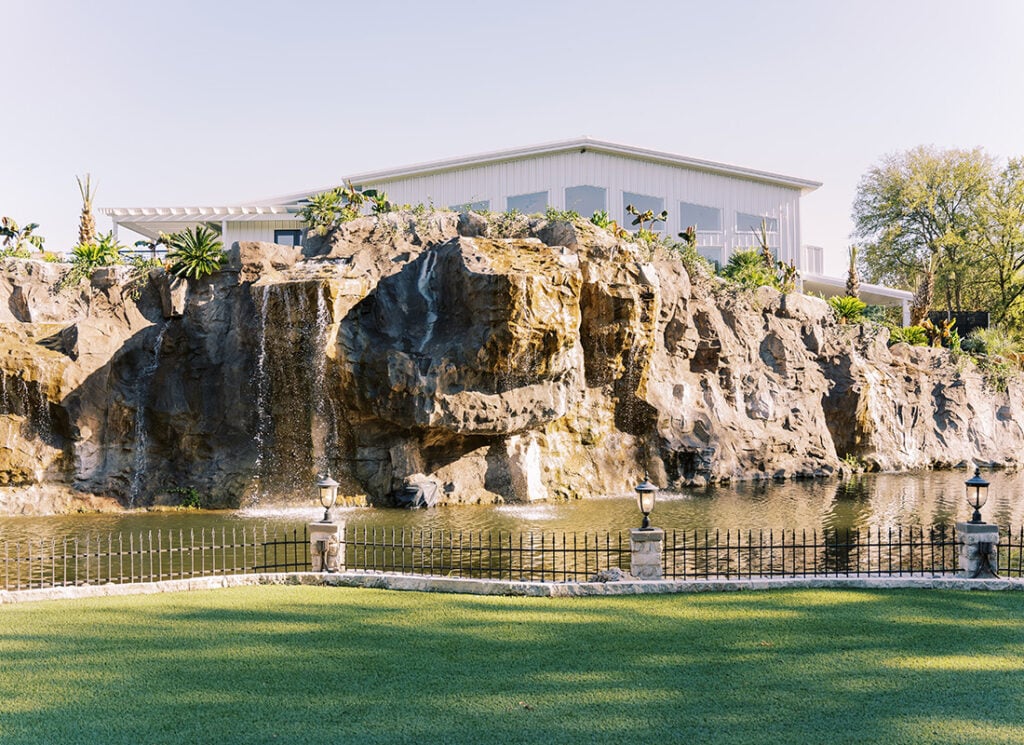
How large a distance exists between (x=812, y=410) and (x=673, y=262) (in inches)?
334

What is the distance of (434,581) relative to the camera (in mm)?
11359

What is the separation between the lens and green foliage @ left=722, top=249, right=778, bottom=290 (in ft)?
117

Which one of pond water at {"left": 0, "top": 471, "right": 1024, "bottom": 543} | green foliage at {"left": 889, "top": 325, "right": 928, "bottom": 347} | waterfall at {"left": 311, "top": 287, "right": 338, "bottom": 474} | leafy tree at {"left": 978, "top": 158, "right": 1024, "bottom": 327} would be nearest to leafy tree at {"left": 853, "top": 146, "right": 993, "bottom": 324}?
leafy tree at {"left": 978, "top": 158, "right": 1024, "bottom": 327}

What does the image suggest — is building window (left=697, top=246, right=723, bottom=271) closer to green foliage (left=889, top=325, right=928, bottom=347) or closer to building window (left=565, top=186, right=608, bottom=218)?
building window (left=565, top=186, right=608, bottom=218)

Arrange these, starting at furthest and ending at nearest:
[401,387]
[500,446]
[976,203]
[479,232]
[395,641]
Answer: [976,203] → [479,232] → [500,446] → [401,387] → [395,641]

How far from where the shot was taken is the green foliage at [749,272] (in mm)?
35688

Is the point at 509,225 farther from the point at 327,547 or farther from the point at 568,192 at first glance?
the point at 327,547

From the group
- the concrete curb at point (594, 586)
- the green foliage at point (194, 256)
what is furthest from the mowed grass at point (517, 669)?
the green foliage at point (194, 256)

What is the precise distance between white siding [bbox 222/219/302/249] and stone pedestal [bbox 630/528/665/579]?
3518 centimetres

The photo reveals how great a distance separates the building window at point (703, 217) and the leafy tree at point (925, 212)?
14856mm

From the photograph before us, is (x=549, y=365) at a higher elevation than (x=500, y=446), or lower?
higher

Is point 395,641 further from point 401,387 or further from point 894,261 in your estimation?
point 894,261

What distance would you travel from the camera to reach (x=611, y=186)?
1710 inches

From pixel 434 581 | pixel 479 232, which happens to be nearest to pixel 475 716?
pixel 434 581
